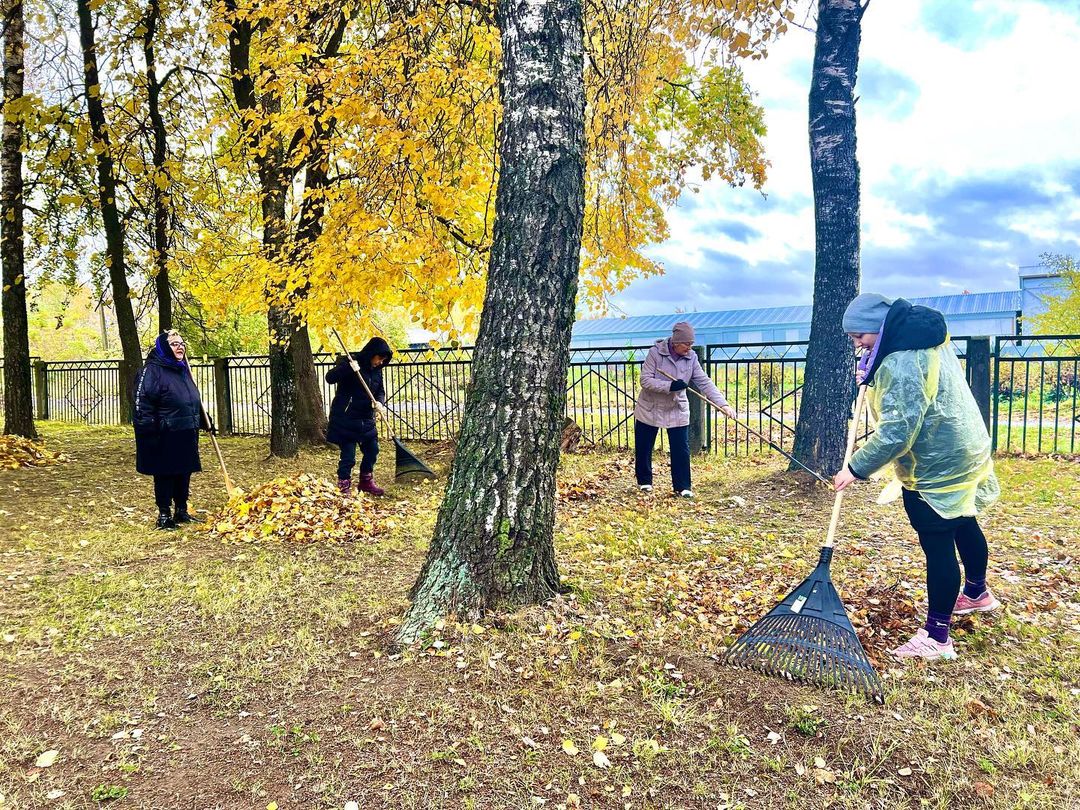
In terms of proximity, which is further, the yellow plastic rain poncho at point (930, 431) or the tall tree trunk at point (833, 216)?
the tall tree trunk at point (833, 216)

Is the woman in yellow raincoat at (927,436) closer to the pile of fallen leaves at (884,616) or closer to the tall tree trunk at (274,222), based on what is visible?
the pile of fallen leaves at (884,616)

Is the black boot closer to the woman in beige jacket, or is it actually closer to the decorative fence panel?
the woman in beige jacket

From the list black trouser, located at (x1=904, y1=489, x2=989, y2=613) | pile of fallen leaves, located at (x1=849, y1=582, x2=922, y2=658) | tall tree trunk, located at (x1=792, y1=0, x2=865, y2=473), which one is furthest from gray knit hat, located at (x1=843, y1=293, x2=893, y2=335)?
tall tree trunk, located at (x1=792, y1=0, x2=865, y2=473)

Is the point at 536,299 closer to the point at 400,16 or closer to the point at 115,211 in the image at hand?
the point at 400,16

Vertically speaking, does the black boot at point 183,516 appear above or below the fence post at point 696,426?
below

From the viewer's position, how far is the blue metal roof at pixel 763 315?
31131mm

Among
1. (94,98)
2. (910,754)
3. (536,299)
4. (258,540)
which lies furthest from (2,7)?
(910,754)

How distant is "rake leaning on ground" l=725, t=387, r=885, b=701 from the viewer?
292 cm

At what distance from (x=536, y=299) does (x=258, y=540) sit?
3.62 meters

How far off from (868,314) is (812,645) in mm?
1482

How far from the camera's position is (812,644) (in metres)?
3.02

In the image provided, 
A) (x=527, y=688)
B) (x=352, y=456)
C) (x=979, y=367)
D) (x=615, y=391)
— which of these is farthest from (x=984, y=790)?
(x=615, y=391)

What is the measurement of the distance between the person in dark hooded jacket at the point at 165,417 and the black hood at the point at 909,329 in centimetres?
546

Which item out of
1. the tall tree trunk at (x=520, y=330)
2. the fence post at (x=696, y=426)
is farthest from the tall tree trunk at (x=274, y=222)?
the tall tree trunk at (x=520, y=330)
